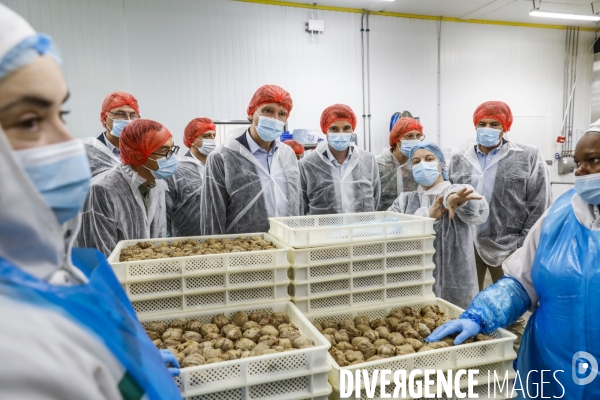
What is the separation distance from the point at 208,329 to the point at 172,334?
11 centimetres

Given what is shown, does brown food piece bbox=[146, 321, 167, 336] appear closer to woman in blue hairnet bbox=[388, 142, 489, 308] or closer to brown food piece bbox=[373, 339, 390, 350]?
brown food piece bbox=[373, 339, 390, 350]

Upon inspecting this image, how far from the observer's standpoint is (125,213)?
2020 mm

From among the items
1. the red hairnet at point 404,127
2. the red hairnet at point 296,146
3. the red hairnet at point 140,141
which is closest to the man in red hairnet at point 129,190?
the red hairnet at point 140,141

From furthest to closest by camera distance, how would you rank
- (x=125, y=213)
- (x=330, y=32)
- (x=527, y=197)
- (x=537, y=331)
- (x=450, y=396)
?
(x=330, y=32)
(x=527, y=197)
(x=125, y=213)
(x=537, y=331)
(x=450, y=396)

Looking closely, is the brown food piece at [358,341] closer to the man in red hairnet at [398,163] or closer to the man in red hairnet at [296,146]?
the man in red hairnet at [398,163]

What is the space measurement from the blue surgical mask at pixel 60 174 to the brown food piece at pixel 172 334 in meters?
0.76

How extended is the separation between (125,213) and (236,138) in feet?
2.71

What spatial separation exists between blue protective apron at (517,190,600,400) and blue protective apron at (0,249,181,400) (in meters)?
1.15

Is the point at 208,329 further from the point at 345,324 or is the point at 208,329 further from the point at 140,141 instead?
the point at 140,141

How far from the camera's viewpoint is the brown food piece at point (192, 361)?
3.34 feet

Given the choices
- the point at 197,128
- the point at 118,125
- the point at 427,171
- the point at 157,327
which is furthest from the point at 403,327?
the point at 197,128

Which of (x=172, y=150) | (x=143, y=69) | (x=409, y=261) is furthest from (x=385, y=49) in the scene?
(x=409, y=261)

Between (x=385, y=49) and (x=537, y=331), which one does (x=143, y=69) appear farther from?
(x=537, y=331)

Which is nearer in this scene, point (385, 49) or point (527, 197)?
point (527, 197)
